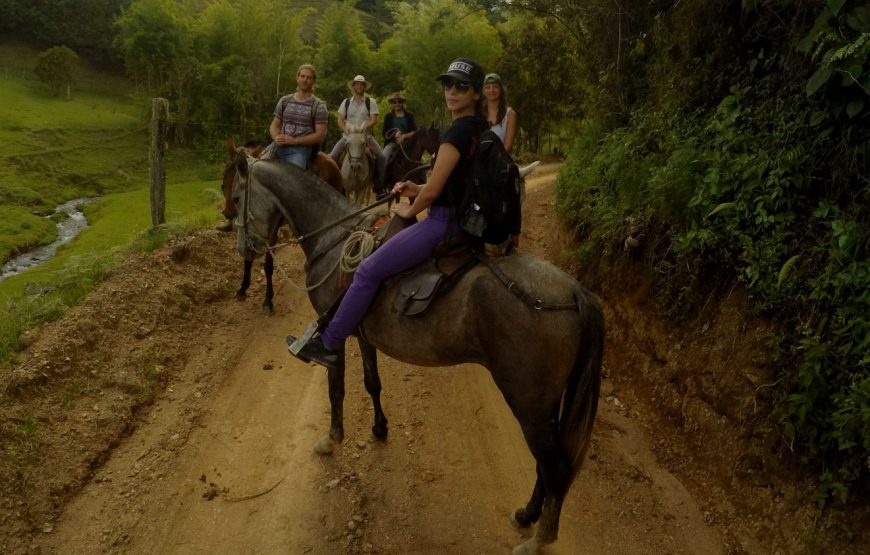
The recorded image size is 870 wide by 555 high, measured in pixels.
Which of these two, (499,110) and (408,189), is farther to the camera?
(499,110)

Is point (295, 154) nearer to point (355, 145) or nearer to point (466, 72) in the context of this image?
point (355, 145)

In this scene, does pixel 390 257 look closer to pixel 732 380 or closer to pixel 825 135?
pixel 732 380

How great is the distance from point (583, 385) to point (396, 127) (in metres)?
8.60

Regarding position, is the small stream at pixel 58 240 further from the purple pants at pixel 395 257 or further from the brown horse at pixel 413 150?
the purple pants at pixel 395 257

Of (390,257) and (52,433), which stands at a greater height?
(390,257)

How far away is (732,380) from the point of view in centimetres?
457

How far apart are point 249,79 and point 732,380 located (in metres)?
33.5

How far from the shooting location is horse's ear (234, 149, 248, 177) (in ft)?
17.4

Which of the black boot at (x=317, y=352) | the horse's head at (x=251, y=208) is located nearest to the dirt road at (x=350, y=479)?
the black boot at (x=317, y=352)

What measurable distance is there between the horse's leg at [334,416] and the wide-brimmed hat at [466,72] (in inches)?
110

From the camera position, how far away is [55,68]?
3828 cm

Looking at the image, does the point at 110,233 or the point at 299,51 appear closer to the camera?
the point at 110,233

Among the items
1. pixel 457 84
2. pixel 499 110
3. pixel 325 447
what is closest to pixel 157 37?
pixel 499 110

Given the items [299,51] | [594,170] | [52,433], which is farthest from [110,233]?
[299,51]
